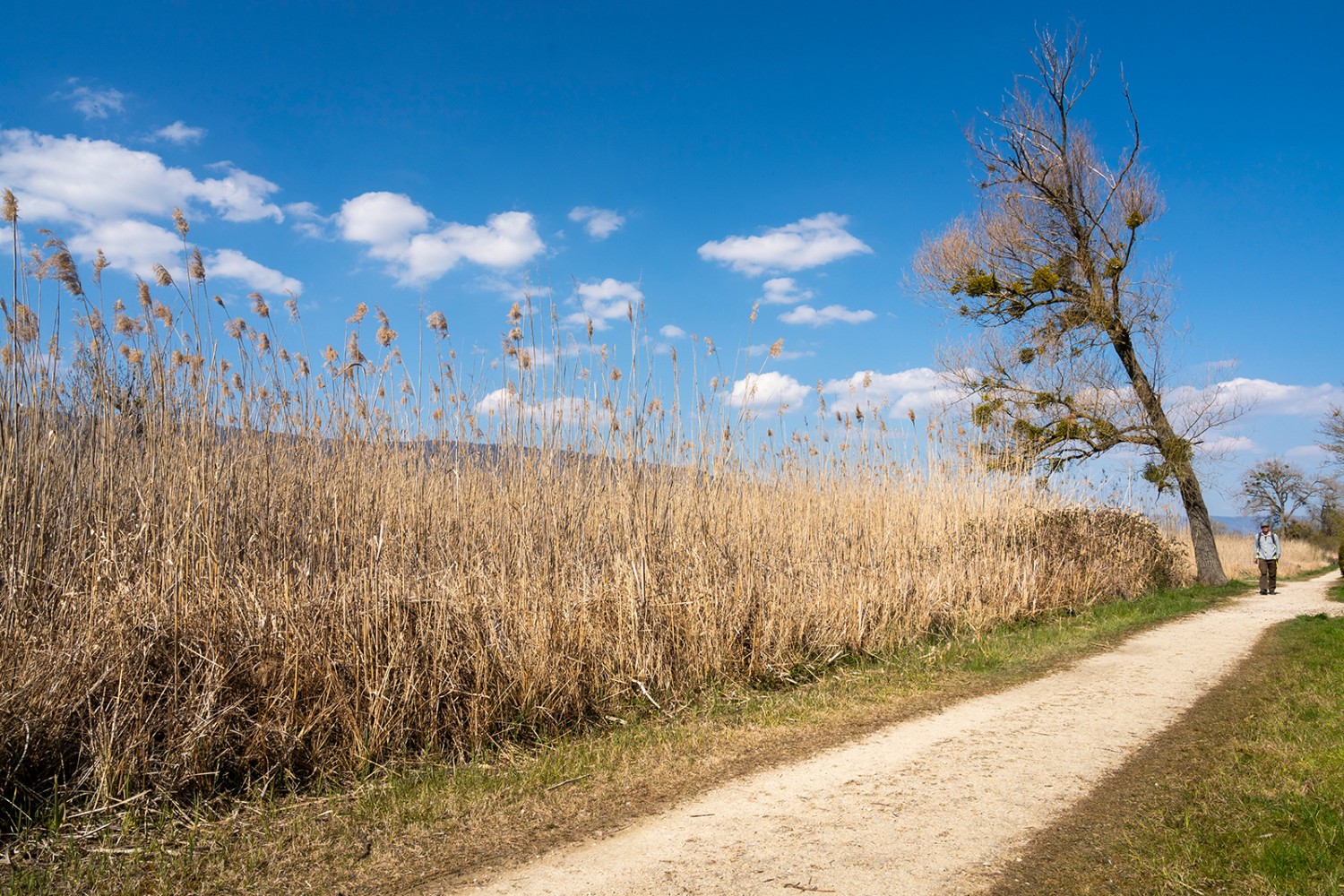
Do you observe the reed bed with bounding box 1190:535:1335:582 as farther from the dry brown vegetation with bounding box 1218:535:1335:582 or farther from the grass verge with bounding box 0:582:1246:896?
the grass verge with bounding box 0:582:1246:896

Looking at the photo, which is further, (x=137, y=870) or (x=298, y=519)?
(x=298, y=519)

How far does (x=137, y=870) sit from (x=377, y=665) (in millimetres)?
1512

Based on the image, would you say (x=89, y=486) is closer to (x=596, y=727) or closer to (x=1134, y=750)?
(x=596, y=727)

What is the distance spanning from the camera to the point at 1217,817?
3.78 m

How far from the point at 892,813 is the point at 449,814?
2.12 meters

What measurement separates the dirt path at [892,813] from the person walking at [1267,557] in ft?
39.5

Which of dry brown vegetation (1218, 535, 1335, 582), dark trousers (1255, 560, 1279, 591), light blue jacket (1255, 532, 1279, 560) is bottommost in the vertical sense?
dry brown vegetation (1218, 535, 1335, 582)

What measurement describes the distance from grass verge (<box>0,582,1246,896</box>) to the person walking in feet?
44.1

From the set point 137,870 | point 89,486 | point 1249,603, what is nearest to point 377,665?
point 137,870

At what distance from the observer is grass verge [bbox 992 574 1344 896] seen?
3193mm

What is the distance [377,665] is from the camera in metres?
4.66

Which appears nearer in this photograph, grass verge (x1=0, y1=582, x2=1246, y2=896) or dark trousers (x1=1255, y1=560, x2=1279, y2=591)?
grass verge (x1=0, y1=582, x2=1246, y2=896)

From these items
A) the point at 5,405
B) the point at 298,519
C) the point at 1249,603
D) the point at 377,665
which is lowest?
the point at 1249,603

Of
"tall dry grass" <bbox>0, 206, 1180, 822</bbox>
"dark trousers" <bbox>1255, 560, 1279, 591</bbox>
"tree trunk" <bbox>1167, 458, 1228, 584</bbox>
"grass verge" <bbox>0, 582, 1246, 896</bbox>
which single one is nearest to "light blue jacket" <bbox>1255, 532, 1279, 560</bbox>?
"dark trousers" <bbox>1255, 560, 1279, 591</bbox>
